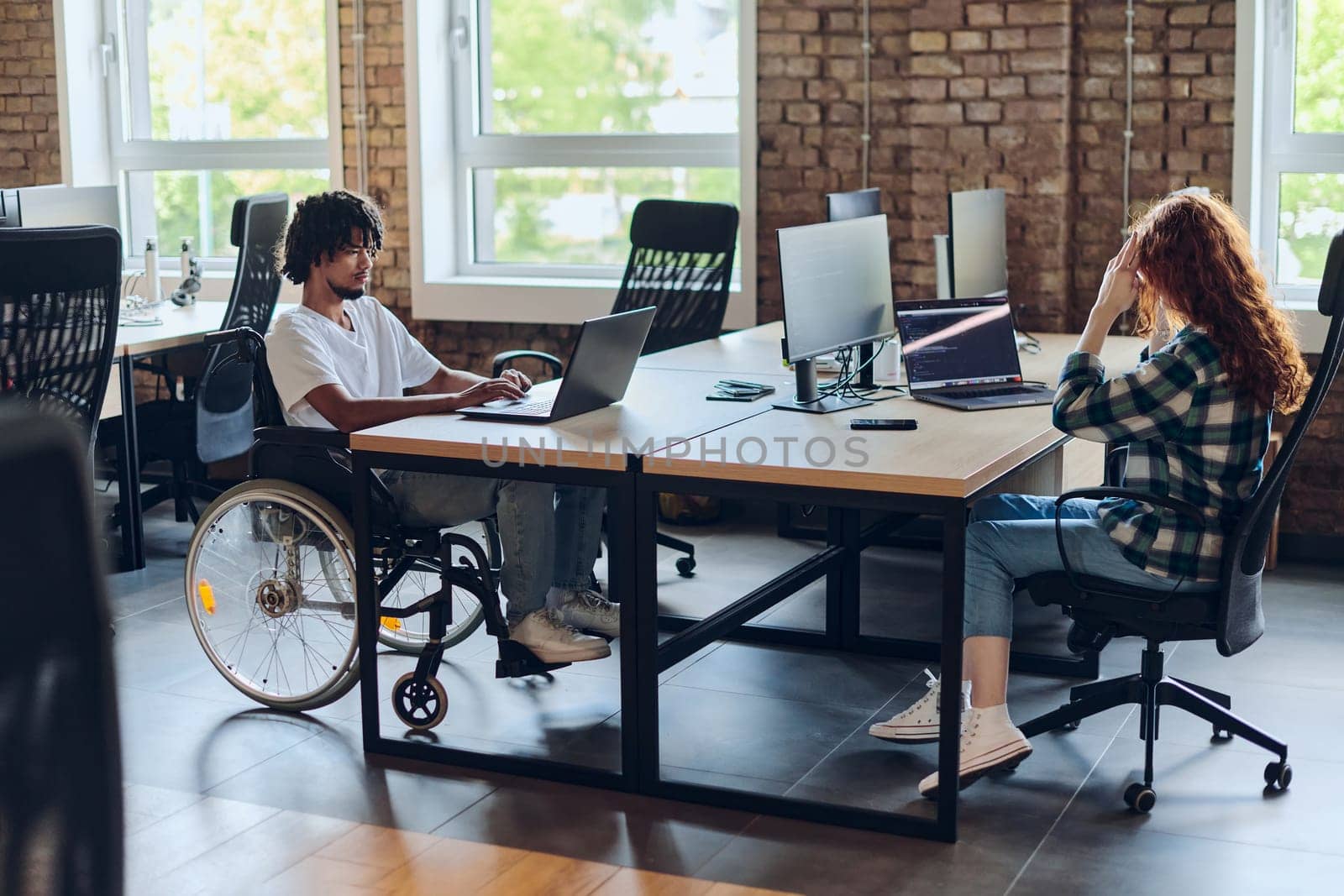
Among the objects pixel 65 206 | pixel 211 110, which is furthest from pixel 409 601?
pixel 211 110

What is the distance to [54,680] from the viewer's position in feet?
2.33

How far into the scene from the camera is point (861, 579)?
4.67 m

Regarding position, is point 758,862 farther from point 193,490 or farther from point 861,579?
point 193,490

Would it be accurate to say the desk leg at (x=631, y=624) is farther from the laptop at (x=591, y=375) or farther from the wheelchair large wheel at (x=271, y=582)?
the wheelchair large wheel at (x=271, y=582)

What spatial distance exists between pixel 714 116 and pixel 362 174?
143 centimetres

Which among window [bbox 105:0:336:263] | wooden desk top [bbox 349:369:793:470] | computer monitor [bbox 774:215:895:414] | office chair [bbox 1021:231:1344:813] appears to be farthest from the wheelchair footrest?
window [bbox 105:0:336:263]

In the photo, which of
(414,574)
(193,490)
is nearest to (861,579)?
(414,574)

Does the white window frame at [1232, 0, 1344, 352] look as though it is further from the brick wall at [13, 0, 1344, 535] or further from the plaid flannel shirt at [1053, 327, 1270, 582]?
the plaid flannel shirt at [1053, 327, 1270, 582]

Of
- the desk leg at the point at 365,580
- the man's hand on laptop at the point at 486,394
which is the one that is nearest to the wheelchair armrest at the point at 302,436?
the desk leg at the point at 365,580

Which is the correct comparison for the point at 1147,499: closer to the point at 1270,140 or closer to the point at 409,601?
the point at 409,601

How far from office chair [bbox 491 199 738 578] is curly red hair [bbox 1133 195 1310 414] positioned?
2.16 m

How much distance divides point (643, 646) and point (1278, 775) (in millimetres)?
1279

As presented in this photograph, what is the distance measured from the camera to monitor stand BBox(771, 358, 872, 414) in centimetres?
343

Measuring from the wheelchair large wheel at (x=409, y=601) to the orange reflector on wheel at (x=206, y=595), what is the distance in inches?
10.7
